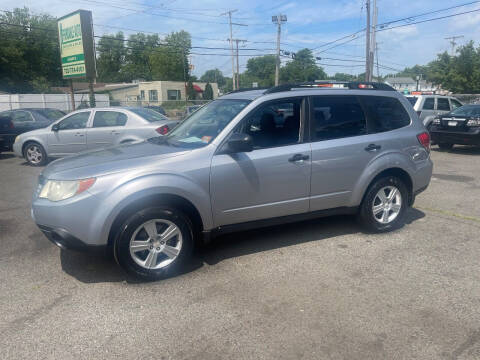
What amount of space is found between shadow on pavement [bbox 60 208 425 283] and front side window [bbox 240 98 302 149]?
1269mm

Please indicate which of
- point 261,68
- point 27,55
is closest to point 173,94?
point 27,55

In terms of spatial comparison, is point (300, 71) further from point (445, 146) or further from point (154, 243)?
point (154, 243)

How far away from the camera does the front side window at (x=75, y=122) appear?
33.5 ft

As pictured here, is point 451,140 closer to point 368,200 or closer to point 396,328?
point 368,200

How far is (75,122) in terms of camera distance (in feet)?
33.8

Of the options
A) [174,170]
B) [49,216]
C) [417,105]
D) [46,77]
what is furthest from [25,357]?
[46,77]

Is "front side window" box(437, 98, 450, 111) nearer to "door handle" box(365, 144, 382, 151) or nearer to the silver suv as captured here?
the silver suv

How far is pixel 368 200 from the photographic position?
489 centimetres

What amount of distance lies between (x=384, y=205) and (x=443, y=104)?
464 inches

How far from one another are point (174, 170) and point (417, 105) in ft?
42.4

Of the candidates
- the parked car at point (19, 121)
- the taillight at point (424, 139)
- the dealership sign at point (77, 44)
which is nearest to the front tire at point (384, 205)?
the taillight at point (424, 139)

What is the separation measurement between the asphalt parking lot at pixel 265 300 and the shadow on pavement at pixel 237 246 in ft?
0.07

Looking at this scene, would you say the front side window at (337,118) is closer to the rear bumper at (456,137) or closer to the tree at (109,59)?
the rear bumper at (456,137)

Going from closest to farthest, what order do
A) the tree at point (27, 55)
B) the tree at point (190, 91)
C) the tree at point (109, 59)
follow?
1. the tree at point (27, 55)
2. the tree at point (190, 91)
3. the tree at point (109, 59)
